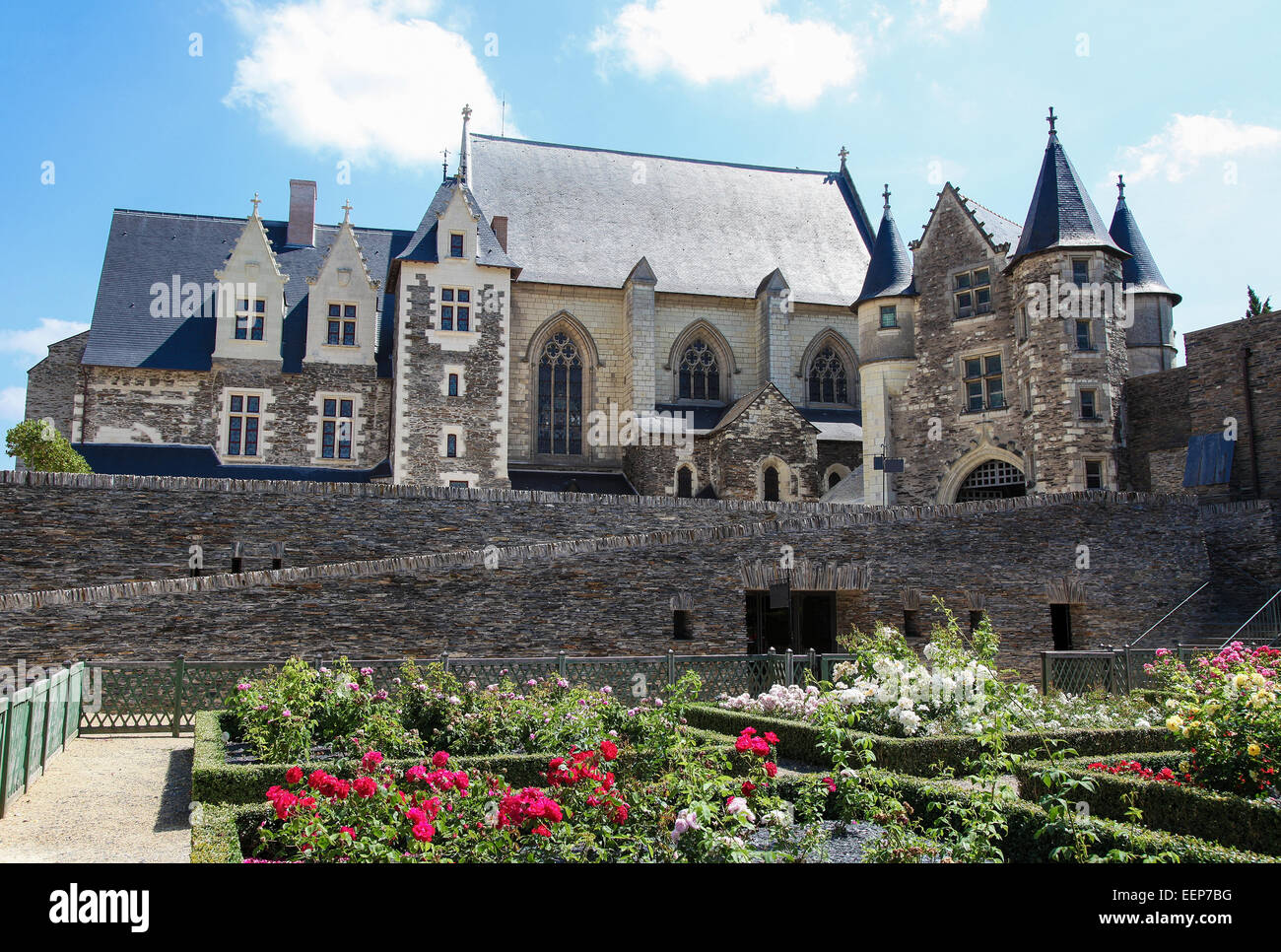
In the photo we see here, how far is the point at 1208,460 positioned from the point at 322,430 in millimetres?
23813

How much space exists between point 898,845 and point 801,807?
3.38 feet

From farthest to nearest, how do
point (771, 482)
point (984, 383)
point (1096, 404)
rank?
point (771, 482) < point (984, 383) < point (1096, 404)

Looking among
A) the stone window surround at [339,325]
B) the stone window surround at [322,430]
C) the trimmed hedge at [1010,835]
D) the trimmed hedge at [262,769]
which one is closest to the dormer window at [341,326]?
the stone window surround at [339,325]

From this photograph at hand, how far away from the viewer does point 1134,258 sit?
32.6 m

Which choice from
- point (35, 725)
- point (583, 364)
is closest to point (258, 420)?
point (583, 364)

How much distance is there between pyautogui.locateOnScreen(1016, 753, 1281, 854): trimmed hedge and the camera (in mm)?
6887

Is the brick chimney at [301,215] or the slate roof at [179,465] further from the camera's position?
the brick chimney at [301,215]

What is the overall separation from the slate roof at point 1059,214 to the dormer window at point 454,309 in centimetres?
1559

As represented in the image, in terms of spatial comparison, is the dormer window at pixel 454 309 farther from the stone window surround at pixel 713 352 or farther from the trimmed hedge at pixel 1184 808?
the trimmed hedge at pixel 1184 808

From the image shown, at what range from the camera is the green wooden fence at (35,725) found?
8078 millimetres

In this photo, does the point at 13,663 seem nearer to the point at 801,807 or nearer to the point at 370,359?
the point at 801,807

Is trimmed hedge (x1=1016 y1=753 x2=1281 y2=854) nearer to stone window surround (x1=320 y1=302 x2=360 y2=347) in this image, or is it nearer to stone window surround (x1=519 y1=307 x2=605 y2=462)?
stone window surround (x1=519 y1=307 x2=605 y2=462)

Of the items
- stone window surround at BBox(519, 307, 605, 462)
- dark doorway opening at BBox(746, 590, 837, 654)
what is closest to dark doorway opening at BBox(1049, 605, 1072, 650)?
dark doorway opening at BBox(746, 590, 837, 654)

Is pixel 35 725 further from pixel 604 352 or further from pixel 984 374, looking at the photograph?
pixel 604 352
